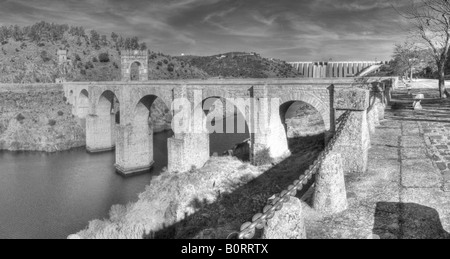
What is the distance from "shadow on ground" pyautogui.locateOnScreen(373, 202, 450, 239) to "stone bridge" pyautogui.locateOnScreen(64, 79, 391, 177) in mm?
1660

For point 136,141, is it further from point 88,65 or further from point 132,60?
point 88,65

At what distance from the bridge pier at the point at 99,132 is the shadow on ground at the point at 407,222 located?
126 ft

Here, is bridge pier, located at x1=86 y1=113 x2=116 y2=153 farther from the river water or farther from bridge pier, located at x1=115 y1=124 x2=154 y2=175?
bridge pier, located at x1=115 y1=124 x2=154 y2=175

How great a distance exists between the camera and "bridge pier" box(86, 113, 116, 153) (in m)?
39.7

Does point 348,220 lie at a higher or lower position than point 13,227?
higher

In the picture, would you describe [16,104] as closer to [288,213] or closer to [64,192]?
[64,192]

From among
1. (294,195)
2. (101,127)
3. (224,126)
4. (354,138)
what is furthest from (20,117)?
(294,195)

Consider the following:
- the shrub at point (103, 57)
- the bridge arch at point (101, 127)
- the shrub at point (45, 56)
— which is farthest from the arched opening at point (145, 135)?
the shrub at point (45, 56)

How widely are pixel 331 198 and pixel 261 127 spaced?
1661 cm

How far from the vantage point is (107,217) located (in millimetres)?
22438

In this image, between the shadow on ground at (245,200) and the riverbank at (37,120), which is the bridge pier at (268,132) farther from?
the riverbank at (37,120)

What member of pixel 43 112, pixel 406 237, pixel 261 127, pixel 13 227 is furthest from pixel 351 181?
pixel 43 112

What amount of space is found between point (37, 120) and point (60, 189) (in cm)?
2114

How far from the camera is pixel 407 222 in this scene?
464 cm
